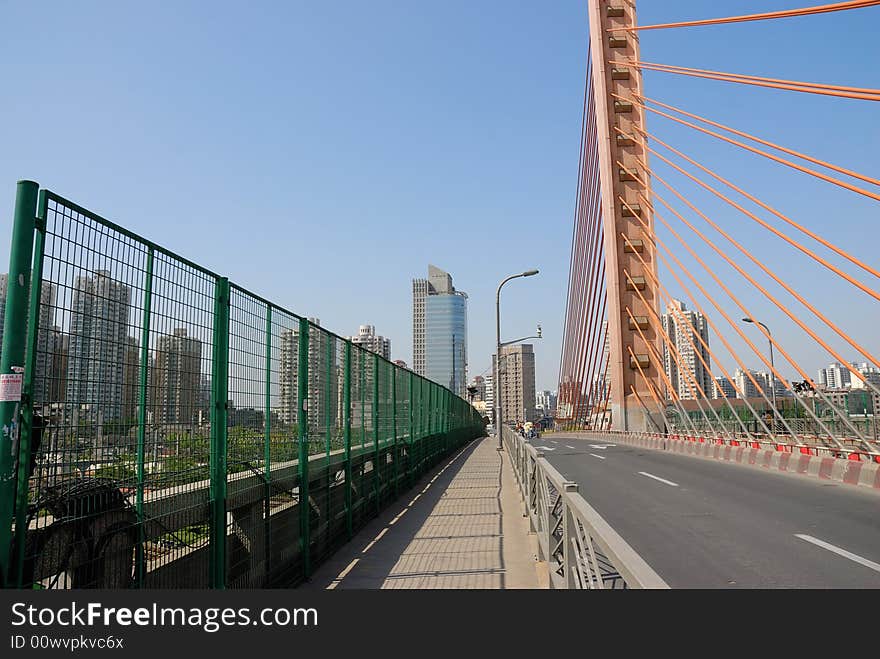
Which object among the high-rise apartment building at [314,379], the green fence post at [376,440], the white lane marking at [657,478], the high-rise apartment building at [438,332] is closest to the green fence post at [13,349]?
the high-rise apartment building at [314,379]

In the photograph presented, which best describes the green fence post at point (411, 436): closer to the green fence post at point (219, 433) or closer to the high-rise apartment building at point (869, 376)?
the high-rise apartment building at point (869, 376)

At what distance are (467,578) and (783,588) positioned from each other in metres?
2.78

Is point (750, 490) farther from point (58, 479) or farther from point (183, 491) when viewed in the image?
point (58, 479)

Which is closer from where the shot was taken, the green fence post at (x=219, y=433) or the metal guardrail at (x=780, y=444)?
the green fence post at (x=219, y=433)

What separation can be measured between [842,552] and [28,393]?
25.3ft

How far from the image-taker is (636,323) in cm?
3419

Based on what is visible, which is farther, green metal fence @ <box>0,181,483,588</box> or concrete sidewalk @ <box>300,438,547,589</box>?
concrete sidewalk @ <box>300,438,547,589</box>

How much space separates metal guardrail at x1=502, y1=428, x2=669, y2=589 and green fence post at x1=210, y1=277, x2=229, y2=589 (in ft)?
7.76

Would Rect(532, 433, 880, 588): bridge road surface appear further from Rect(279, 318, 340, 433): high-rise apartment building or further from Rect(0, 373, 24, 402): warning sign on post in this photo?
Rect(0, 373, 24, 402): warning sign on post

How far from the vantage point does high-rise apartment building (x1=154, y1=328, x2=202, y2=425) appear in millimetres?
4312

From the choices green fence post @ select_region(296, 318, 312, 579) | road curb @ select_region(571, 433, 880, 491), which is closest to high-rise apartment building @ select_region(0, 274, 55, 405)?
green fence post @ select_region(296, 318, 312, 579)

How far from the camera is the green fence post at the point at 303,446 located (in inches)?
269

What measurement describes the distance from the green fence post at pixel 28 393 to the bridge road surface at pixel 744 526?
5091mm

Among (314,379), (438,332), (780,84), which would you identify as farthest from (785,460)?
(438,332)
